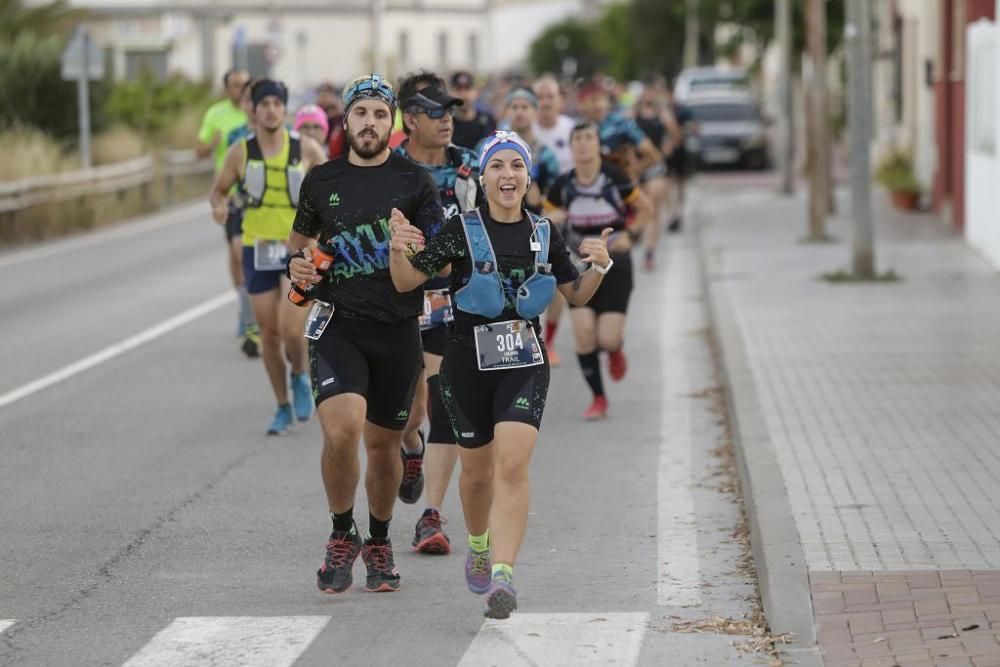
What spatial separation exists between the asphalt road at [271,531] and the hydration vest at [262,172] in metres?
1.32

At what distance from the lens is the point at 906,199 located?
28688 millimetres

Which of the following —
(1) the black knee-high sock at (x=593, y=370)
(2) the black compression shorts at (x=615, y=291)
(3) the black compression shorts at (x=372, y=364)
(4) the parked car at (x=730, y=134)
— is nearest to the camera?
(3) the black compression shorts at (x=372, y=364)

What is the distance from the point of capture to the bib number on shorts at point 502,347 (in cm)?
718

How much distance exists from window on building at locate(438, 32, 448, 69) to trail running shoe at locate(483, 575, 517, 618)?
125 meters

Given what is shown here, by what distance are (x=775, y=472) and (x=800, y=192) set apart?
84.6ft

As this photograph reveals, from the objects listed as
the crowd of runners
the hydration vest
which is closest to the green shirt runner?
the hydration vest

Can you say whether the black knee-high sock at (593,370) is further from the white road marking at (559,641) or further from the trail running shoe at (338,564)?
the white road marking at (559,641)

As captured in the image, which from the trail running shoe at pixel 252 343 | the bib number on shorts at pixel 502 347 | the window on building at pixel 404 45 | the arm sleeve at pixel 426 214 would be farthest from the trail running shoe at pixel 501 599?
the window on building at pixel 404 45

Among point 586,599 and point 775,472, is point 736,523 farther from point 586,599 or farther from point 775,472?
point 586,599

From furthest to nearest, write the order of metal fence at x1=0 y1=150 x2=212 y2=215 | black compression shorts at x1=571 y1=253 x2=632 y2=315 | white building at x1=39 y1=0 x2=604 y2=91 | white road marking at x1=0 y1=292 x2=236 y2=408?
white building at x1=39 y1=0 x2=604 y2=91, metal fence at x1=0 y1=150 x2=212 y2=215, white road marking at x1=0 y1=292 x2=236 y2=408, black compression shorts at x1=571 y1=253 x2=632 y2=315

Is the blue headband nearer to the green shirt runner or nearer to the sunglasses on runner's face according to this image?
the sunglasses on runner's face

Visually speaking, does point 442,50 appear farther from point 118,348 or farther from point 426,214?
point 426,214

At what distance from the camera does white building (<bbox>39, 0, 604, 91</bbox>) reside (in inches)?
3410

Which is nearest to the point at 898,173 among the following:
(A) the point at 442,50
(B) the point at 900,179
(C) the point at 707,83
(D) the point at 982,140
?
(B) the point at 900,179
